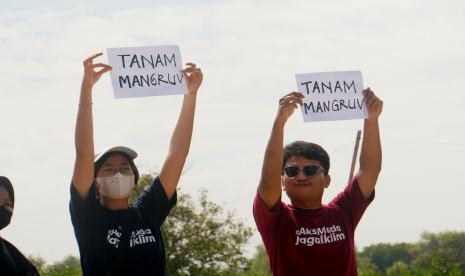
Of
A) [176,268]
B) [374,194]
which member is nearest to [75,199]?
[374,194]

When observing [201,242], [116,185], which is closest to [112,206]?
[116,185]

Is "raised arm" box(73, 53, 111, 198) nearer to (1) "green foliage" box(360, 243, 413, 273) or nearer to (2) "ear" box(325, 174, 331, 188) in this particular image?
(2) "ear" box(325, 174, 331, 188)

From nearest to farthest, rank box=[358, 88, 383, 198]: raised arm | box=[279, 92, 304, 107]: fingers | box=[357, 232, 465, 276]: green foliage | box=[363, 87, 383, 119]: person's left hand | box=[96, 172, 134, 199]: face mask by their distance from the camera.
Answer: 1. box=[96, 172, 134, 199]: face mask
2. box=[279, 92, 304, 107]: fingers
3. box=[358, 88, 383, 198]: raised arm
4. box=[363, 87, 383, 119]: person's left hand
5. box=[357, 232, 465, 276]: green foliage

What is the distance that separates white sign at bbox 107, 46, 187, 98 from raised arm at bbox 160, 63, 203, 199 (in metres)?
0.07

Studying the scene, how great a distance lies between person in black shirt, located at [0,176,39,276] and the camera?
6.80 m

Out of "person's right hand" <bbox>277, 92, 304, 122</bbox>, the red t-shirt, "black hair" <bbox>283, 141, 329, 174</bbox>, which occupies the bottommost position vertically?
the red t-shirt

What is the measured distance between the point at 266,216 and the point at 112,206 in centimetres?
105

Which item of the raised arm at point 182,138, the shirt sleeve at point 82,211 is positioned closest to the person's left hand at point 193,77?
the raised arm at point 182,138

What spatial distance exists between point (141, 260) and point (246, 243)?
37894mm

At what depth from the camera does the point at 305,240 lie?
682 cm

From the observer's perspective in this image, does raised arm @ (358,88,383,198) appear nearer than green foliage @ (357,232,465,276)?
Yes

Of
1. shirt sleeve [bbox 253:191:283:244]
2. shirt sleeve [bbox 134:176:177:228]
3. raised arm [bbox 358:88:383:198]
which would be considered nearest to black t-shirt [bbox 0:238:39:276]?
shirt sleeve [bbox 134:176:177:228]

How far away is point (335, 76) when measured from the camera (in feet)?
25.2

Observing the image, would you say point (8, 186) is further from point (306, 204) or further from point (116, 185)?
point (306, 204)
